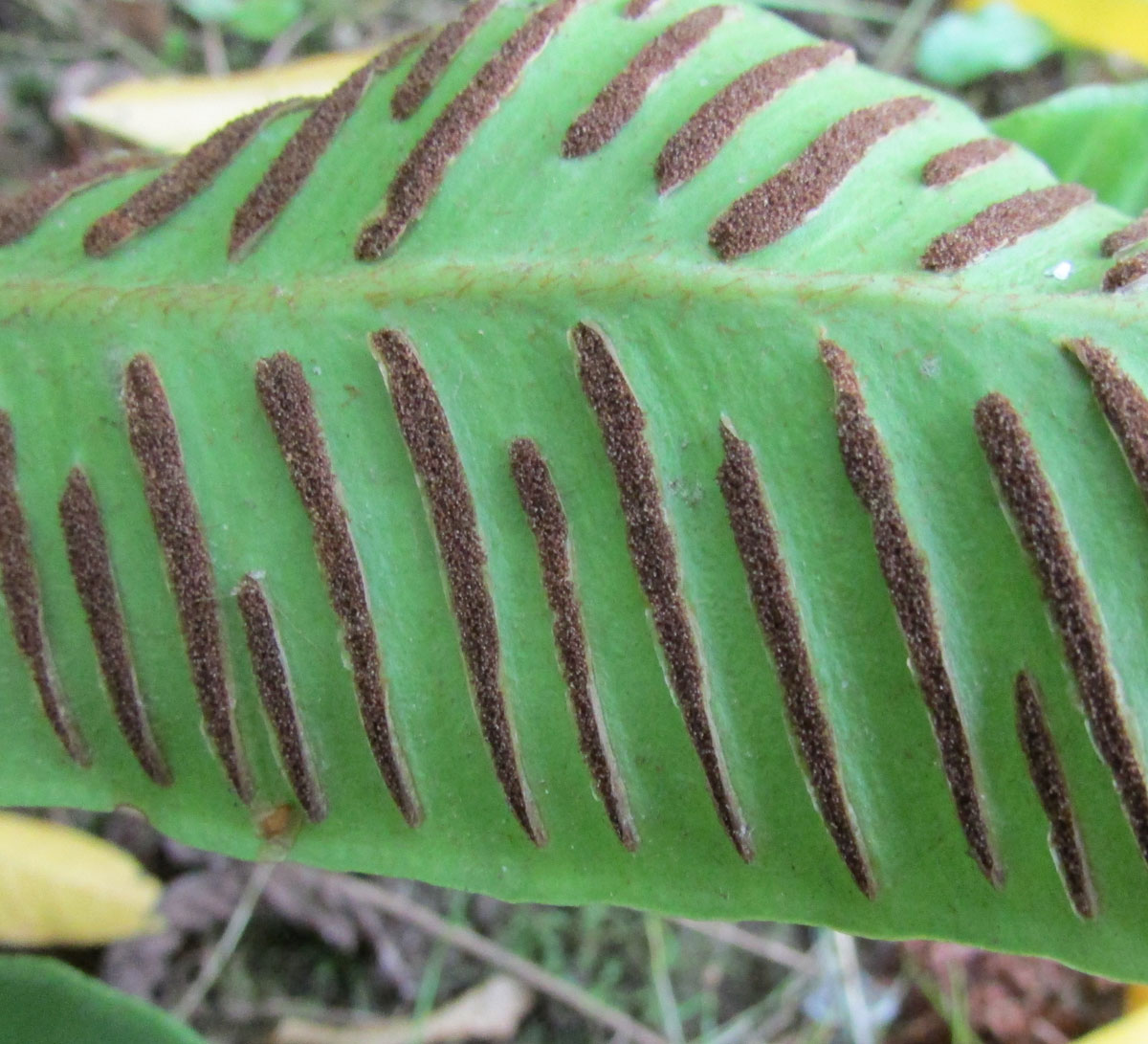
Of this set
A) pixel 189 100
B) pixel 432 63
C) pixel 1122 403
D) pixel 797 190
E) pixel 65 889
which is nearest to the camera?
pixel 1122 403

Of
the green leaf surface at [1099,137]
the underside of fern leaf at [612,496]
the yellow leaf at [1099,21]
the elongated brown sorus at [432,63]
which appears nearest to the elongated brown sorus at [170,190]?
the underside of fern leaf at [612,496]

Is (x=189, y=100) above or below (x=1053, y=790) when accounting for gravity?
above

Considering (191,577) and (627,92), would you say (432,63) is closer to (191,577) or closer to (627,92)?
(627,92)

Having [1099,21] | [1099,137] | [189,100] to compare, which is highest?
[189,100]

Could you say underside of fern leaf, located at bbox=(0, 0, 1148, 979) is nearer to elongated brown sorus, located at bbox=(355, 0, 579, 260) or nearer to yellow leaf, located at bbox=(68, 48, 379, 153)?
elongated brown sorus, located at bbox=(355, 0, 579, 260)

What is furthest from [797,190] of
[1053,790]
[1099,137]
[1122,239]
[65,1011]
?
[65,1011]

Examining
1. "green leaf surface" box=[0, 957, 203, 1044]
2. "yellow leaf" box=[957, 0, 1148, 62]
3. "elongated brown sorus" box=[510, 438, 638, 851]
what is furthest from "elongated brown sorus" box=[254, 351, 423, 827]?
"yellow leaf" box=[957, 0, 1148, 62]
